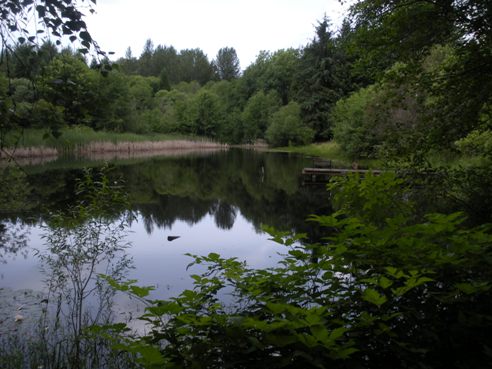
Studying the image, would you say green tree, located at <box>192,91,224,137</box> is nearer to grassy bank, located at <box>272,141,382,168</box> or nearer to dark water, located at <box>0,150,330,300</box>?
grassy bank, located at <box>272,141,382,168</box>

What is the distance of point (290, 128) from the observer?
62.6 m

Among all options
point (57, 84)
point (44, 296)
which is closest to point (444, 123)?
point (57, 84)

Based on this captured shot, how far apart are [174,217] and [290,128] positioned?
48.2m

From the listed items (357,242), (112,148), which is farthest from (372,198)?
(112,148)

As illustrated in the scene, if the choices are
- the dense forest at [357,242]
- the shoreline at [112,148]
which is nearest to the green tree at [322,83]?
the shoreline at [112,148]

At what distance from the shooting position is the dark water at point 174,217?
959 centimetres

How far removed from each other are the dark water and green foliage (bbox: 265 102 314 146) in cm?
3320

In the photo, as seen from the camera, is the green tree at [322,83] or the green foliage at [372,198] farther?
the green tree at [322,83]

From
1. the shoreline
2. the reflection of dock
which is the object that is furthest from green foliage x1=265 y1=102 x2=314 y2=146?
the reflection of dock

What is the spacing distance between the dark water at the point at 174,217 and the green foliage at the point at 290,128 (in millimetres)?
33197

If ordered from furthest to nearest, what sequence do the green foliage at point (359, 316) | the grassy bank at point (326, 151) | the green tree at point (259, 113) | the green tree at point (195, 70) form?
the green tree at point (195, 70) < the green tree at point (259, 113) < the grassy bank at point (326, 151) < the green foliage at point (359, 316)

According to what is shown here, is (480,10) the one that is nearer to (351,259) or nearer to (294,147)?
(351,259)

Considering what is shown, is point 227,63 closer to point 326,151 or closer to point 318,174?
point 326,151

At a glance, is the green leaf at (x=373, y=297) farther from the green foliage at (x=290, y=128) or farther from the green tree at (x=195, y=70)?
the green tree at (x=195, y=70)
